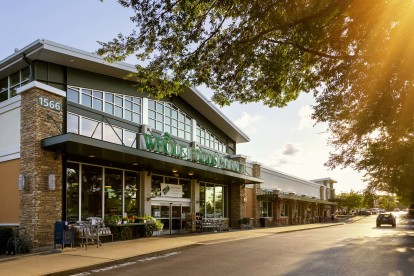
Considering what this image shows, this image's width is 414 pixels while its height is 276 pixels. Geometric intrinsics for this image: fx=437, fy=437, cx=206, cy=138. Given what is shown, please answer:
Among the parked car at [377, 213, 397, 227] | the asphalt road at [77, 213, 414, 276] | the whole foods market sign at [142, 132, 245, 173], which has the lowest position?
the parked car at [377, 213, 397, 227]

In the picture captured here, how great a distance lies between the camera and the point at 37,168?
16.2 m

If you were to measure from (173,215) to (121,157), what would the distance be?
7704 mm

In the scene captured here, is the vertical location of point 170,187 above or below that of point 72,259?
above

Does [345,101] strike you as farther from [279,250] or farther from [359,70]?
[279,250]

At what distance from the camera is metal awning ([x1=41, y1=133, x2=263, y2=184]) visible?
16102mm

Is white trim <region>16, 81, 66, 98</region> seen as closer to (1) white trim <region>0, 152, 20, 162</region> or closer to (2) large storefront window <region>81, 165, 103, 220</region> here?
(1) white trim <region>0, 152, 20, 162</region>

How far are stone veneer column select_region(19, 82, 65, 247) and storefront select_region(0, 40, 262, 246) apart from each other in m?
0.04

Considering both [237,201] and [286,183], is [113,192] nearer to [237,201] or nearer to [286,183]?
[237,201]

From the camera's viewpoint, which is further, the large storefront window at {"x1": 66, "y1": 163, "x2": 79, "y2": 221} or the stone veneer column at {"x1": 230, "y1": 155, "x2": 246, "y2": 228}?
the stone veneer column at {"x1": 230, "y1": 155, "x2": 246, "y2": 228}

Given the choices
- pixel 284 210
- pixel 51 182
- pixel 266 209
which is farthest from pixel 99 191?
pixel 284 210

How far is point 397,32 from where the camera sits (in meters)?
10.3

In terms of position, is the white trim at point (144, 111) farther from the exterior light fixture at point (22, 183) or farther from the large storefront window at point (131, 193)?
the exterior light fixture at point (22, 183)

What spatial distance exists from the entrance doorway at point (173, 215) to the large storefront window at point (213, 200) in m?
1.99

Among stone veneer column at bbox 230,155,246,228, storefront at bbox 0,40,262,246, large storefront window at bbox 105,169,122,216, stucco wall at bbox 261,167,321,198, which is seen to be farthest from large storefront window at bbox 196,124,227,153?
large storefront window at bbox 105,169,122,216
